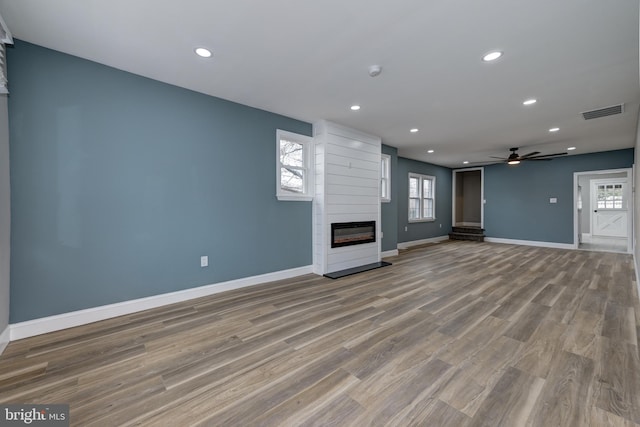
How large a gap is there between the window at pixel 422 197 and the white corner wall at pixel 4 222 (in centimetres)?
775

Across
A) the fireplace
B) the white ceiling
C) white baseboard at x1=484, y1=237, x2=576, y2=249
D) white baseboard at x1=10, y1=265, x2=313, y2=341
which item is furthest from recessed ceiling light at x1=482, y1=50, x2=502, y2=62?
white baseboard at x1=484, y1=237, x2=576, y2=249

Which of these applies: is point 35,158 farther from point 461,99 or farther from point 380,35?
point 461,99

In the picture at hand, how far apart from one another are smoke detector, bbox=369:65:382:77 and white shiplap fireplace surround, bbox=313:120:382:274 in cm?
169

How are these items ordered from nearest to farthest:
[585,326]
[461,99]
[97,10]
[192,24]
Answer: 1. [97,10]
2. [192,24]
3. [585,326]
4. [461,99]

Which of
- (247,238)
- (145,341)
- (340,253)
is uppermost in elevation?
(247,238)

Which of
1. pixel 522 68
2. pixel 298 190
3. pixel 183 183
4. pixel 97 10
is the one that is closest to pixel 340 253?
pixel 298 190

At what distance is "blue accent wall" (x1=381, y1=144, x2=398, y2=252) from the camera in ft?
20.3

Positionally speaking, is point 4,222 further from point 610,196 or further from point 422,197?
point 610,196

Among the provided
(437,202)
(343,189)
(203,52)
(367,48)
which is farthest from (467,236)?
(203,52)

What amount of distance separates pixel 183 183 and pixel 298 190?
6.06 ft

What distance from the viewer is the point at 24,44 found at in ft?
7.71

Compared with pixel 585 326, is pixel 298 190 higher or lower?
higher

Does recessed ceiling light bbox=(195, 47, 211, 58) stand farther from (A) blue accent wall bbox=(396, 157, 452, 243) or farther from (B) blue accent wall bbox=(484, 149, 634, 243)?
(B) blue accent wall bbox=(484, 149, 634, 243)

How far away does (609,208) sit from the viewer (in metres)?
9.09
